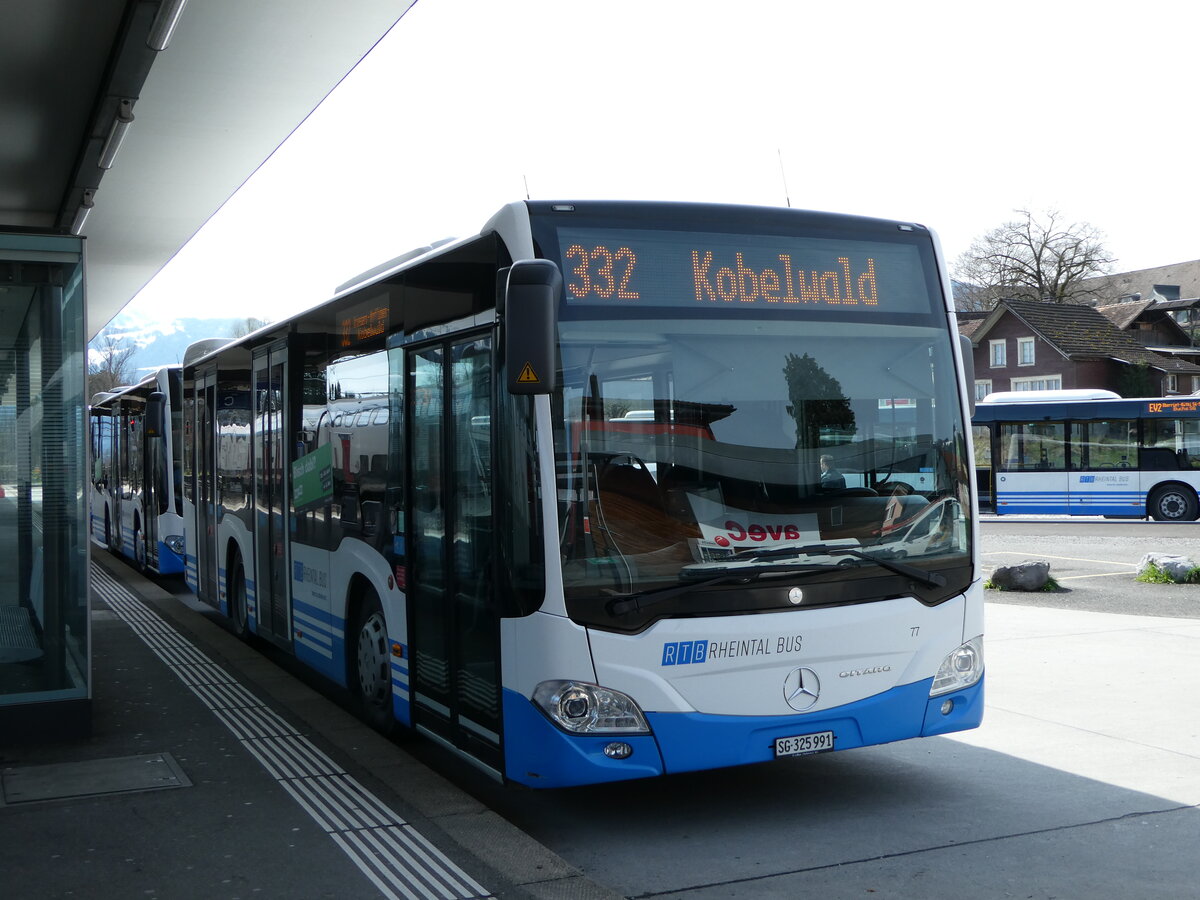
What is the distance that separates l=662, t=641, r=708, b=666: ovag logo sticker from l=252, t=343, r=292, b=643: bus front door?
4901mm

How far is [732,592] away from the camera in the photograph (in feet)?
18.4

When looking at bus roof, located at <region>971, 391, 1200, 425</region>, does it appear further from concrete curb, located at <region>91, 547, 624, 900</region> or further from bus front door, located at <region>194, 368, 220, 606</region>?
concrete curb, located at <region>91, 547, 624, 900</region>

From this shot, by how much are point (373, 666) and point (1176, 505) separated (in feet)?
84.6

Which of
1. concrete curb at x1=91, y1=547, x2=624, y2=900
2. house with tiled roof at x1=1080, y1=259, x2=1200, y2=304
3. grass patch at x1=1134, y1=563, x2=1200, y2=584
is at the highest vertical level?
house with tiled roof at x1=1080, y1=259, x2=1200, y2=304

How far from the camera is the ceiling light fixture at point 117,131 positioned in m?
7.57

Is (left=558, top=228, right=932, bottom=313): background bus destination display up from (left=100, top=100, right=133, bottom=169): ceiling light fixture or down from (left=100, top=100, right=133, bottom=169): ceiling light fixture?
down

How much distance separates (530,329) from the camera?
204 inches

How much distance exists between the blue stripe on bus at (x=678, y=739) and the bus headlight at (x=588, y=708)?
0.04 metres

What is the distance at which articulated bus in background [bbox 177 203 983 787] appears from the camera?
5473mm

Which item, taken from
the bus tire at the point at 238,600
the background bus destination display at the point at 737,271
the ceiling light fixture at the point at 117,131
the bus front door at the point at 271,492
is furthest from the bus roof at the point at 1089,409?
the background bus destination display at the point at 737,271

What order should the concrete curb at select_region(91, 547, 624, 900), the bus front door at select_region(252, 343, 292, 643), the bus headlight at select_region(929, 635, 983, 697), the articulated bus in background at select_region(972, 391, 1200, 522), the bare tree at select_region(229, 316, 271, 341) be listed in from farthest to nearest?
the articulated bus in background at select_region(972, 391, 1200, 522), the bare tree at select_region(229, 316, 271, 341), the bus front door at select_region(252, 343, 292, 643), the bus headlight at select_region(929, 635, 983, 697), the concrete curb at select_region(91, 547, 624, 900)

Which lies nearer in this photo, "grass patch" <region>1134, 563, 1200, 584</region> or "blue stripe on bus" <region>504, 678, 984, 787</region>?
"blue stripe on bus" <region>504, 678, 984, 787</region>

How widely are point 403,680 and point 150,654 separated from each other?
15.7 feet

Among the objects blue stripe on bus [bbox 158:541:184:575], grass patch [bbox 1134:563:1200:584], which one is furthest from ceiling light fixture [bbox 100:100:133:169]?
grass patch [bbox 1134:563:1200:584]
